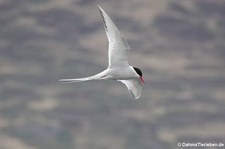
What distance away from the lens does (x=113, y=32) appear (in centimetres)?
1381

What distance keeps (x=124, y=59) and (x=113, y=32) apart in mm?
1085

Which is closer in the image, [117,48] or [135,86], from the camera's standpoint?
[117,48]

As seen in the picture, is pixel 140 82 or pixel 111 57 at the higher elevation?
pixel 111 57

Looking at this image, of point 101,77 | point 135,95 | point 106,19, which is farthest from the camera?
point 135,95

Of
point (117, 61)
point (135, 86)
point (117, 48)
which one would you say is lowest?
point (135, 86)

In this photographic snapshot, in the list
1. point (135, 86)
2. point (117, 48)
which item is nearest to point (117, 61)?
point (117, 48)

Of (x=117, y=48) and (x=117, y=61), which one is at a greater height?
(x=117, y=48)

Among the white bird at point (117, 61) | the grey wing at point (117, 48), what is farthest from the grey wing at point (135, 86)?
the grey wing at point (117, 48)

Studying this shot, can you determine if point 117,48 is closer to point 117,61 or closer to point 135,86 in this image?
point 117,61

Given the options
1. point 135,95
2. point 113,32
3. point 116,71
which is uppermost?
point 113,32

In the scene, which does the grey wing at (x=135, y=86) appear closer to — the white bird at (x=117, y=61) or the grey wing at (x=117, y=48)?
the white bird at (x=117, y=61)

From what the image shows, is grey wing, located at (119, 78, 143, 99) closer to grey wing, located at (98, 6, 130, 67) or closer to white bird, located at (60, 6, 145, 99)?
white bird, located at (60, 6, 145, 99)

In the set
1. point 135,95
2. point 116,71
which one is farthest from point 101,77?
point 135,95

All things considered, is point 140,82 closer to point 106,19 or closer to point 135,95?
point 135,95
